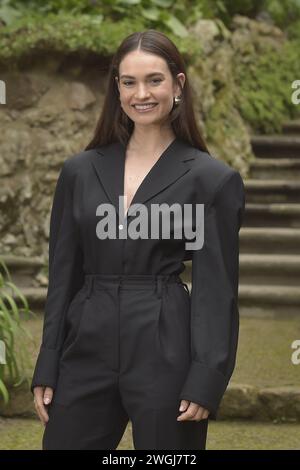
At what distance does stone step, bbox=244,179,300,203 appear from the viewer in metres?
6.69

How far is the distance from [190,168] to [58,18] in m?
4.37

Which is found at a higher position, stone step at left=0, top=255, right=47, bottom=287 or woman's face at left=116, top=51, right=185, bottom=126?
woman's face at left=116, top=51, right=185, bottom=126

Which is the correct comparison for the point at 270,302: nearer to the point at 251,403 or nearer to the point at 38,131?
the point at 251,403

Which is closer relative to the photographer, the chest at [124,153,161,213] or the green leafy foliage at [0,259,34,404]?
the chest at [124,153,161,213]

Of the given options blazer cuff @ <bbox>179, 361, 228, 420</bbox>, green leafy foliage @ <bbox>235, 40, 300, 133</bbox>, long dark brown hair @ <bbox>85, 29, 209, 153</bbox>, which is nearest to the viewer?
blazer cuff @ <bbox>179, 361, 228, 420</bbox>

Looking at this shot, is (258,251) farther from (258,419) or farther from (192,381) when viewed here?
(192,381)

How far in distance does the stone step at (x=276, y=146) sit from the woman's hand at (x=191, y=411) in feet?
18.6

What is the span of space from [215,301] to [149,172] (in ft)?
1.12

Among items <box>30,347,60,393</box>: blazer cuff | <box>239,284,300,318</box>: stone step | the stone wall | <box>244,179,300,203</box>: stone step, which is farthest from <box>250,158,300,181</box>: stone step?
<box>30,347,60,393</box>: blazer cuff

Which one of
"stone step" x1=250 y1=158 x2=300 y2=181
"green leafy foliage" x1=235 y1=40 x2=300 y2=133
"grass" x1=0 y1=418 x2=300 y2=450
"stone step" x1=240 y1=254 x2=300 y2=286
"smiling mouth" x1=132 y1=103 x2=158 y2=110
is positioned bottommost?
"grass" x1=0 y1=418 x2=300 y2=450

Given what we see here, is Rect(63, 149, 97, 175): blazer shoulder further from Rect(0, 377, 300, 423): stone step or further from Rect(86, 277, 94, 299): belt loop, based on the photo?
Rect(0, 377, 300, 423): stone step

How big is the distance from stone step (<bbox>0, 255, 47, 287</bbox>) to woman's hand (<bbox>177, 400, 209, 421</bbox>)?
157 inches

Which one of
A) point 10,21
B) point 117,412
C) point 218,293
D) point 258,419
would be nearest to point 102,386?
point 117,412

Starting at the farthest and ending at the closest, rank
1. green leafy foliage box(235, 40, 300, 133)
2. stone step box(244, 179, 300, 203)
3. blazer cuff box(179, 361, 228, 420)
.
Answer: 1. green leafy foliage box(235, 40, 300, 133)
2. stone step box(244, 179, 300, 203)
3. blazer cuff box(179, 361, 228, 420)
